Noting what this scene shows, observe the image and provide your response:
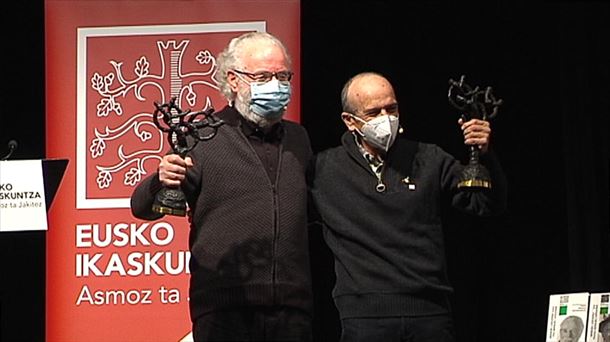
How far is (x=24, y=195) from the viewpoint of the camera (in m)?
4.05

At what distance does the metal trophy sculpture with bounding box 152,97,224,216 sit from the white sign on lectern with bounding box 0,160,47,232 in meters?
0.86

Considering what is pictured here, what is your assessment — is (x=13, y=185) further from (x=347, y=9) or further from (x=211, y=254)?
(x=347, y=9)

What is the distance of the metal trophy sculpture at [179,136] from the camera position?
10.5ft

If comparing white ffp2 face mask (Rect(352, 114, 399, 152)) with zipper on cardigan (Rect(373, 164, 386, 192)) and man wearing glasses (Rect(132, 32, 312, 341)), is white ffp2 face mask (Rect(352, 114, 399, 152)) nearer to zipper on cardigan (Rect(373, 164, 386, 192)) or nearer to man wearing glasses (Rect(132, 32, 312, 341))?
zipper on cardigan (Rect(373, 164, 386, 192))

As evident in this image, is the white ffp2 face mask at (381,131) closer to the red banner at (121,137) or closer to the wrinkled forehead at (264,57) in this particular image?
the wrinkled forehead at (264,57)

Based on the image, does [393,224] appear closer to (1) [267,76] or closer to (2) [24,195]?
(1) [267,76]

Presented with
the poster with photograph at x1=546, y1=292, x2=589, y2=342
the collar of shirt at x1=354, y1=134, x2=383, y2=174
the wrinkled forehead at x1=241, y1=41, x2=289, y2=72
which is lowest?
the poster with photograph at x1=546, y1=292, x2=589, y2=342

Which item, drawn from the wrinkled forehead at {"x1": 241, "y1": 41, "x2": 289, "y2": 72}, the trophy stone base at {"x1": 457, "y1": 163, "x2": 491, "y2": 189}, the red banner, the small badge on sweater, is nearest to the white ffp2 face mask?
the small badge on sweater

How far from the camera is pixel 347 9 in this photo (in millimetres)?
5082

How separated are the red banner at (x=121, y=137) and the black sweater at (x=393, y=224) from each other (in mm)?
1025

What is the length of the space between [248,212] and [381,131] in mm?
608

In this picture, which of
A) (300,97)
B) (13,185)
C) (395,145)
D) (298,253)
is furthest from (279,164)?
(300,97)

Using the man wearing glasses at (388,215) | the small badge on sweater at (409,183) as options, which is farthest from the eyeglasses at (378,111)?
the small badge on sweater at (409,183)

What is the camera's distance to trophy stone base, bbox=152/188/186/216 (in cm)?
320
